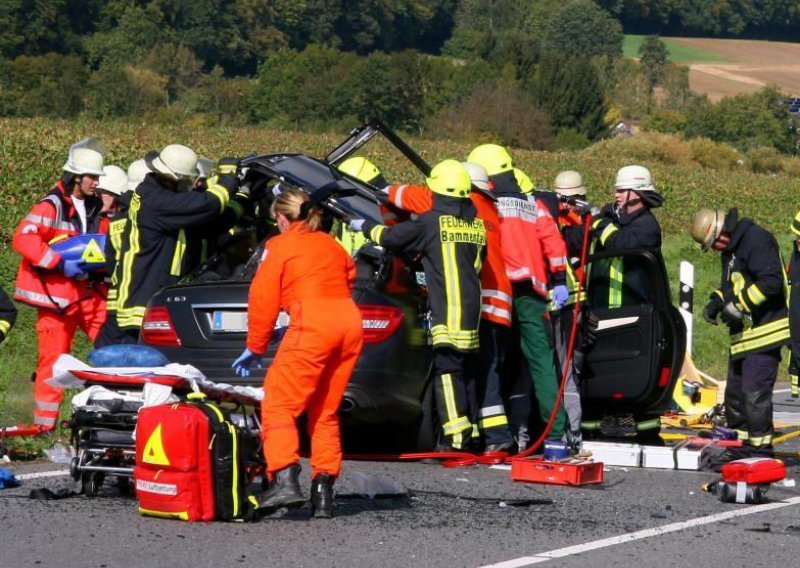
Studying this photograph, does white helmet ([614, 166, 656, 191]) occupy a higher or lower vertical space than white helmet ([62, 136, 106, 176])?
lower

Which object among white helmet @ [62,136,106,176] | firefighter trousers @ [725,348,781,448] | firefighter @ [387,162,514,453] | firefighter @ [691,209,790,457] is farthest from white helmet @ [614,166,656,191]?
white helmet @ [62,136,106,176]

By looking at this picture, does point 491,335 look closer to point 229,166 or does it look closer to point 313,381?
point 229,166

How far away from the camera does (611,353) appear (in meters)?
9.84

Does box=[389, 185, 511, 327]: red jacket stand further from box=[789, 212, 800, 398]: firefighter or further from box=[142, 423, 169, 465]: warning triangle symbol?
box=[142, 423, 169, 465]: warning triangle symbol

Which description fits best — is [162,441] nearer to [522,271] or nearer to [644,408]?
[522,271]

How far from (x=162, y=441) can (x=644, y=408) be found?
4192 mm

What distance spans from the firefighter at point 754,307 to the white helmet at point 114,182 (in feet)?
12.9

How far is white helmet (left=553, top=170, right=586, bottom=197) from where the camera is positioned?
10.9 meters

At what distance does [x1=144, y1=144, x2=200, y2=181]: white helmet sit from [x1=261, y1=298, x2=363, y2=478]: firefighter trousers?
2.50 m

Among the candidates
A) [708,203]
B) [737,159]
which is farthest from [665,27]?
[708,203]

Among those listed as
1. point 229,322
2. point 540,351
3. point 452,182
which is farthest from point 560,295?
point 229,322

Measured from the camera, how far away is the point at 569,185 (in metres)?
10.9

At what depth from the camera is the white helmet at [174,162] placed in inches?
359

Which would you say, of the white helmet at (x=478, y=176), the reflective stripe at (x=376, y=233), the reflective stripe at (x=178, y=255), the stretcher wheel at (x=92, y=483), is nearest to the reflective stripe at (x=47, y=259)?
the reflective stripe at (x=178, y=255)
